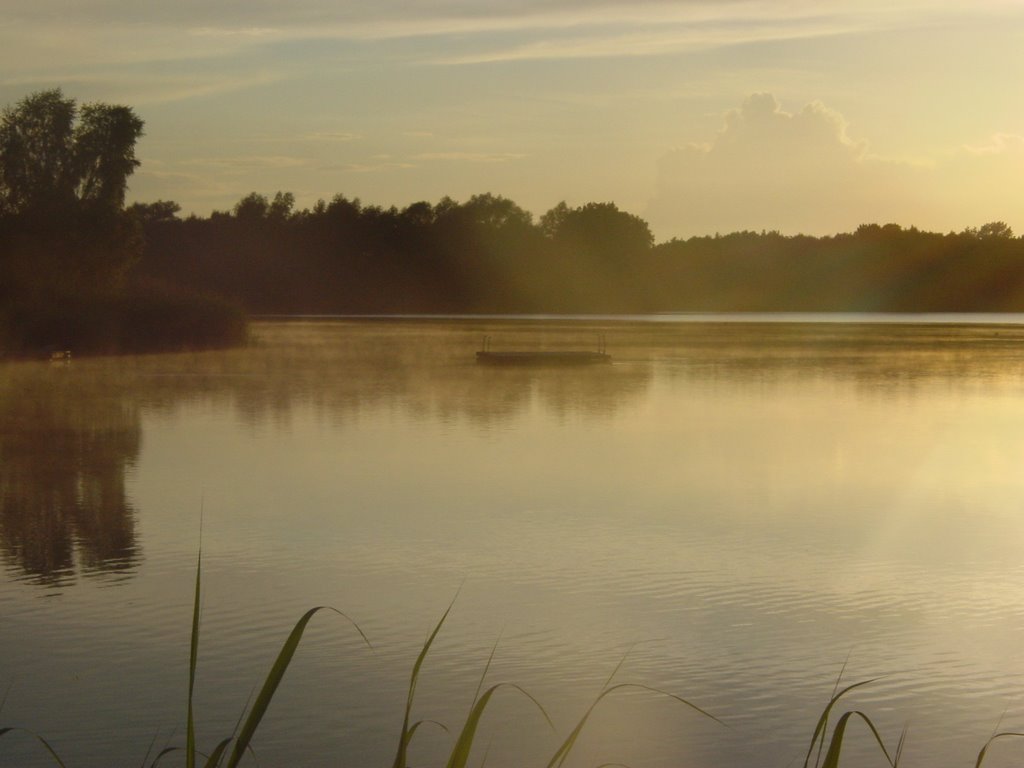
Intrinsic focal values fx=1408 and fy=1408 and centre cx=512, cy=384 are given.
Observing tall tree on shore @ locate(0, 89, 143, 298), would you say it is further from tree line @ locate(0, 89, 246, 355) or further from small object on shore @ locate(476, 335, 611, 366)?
small object on shore @ locate(476, 335, 611, 366)

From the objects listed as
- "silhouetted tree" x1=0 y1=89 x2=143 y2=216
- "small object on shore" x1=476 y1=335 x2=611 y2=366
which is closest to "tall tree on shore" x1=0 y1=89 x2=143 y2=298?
"silhouetted tree" x1=0 y1=89 x2=143 y2=216

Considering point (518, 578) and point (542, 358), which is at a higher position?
point (542, 358)

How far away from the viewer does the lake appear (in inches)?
267

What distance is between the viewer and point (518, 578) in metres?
10.1

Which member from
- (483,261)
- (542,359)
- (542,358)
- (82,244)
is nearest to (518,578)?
(542,359)

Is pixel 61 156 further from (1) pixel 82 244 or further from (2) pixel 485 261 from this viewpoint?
(2) pixel 485 261

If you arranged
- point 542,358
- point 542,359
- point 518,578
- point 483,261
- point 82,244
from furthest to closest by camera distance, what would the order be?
1. point 483,261
2. point 82,244
3. point 542,358
4. point 542,359
5. point 518,578

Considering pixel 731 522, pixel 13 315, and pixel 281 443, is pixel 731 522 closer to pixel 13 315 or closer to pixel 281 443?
pixel 281 443

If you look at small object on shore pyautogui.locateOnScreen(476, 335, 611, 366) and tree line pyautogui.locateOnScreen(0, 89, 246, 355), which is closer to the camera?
small object on shore pyautogui.locateOnScreen(476, 335, 611, 366)

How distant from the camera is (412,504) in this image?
45.4ft

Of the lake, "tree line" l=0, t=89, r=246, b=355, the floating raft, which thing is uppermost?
"tree line" l=0, t=89, r=246, b=355

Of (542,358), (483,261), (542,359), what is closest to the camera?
(542,359)

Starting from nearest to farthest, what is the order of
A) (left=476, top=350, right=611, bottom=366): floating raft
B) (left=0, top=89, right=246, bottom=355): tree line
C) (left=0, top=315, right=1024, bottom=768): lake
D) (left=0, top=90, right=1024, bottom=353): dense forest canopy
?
(left=0, top=315, right=1024, bottom=768): lake → (left=476, top=350, right=611, bottom=366): floating raft → (left=0, top=89, right=246, bottom=355): tree line → (left=0, top=90, right=1024, bottom=353): dense forest canopy

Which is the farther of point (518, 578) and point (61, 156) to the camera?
point (61, 156)
